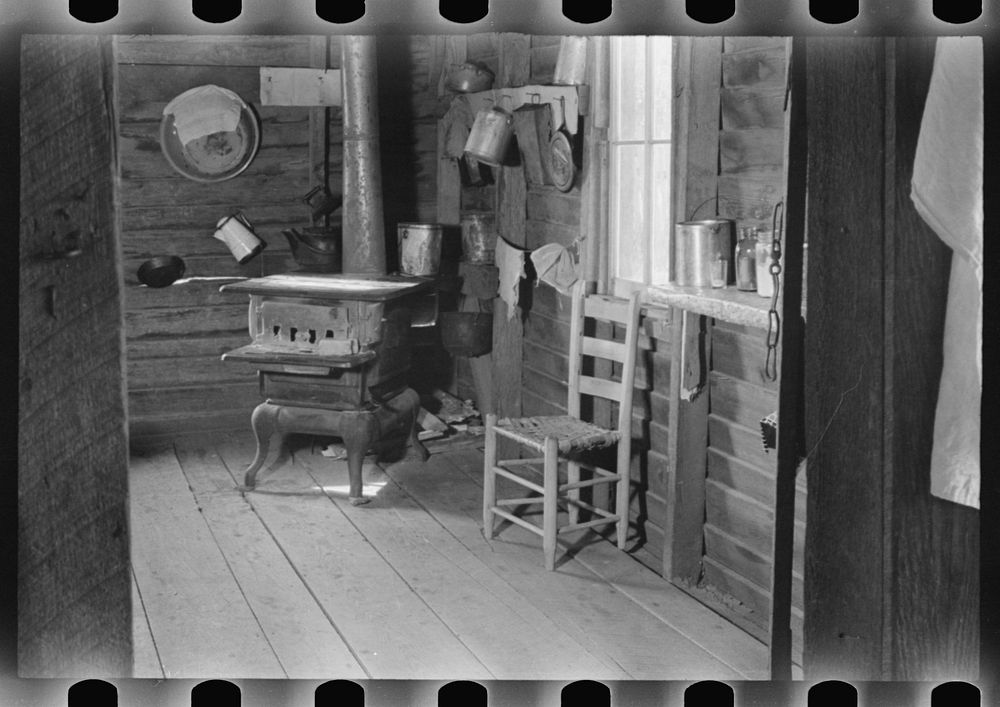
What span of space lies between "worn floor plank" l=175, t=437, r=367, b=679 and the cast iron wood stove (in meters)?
0.29

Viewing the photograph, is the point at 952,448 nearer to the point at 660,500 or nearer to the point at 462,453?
the point at 660,500

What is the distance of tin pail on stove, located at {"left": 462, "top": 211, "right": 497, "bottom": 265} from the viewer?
20.2 ft

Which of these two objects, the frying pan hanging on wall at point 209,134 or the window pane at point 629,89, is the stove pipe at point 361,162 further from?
the window pane at point 629,89

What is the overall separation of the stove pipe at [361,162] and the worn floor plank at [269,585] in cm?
131

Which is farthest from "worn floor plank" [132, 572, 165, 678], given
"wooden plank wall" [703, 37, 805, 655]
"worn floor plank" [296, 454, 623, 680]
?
"wooden plank wall" [703, 37, 805, 655]

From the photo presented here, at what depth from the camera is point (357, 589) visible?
4.35m

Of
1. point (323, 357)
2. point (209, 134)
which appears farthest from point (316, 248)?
point (323, 357)

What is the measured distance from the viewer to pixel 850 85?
2078mm

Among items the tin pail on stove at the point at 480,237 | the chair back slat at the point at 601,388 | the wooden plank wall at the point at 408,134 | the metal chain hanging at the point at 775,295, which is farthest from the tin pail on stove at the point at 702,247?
the wooden plank wall at the point at 408,134

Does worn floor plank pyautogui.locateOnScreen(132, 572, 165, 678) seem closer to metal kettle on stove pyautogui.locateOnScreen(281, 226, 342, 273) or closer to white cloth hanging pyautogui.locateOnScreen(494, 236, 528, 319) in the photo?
white cloth hanging pyautogui.locateOnScreen(494, 236, 528, 319)

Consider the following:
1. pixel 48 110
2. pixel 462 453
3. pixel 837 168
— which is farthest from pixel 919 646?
pixel 462 453

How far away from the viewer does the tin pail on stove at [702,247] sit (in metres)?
3.89

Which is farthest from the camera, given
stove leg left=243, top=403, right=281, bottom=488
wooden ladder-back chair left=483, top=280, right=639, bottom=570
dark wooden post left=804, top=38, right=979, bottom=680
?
stove leg left=243, top=403, right=281, bottom=488

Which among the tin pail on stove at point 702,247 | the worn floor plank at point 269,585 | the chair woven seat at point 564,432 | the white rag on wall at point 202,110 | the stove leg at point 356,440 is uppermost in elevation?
the white rag on wall at point 202,110
